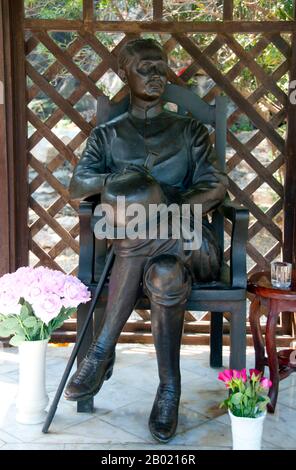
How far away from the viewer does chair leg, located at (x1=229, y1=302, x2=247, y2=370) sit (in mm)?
2609

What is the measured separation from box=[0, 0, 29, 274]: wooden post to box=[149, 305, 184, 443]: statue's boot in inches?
46.7

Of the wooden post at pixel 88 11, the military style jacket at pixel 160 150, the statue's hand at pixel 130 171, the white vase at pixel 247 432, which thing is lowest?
the white vase at pixel 247 432

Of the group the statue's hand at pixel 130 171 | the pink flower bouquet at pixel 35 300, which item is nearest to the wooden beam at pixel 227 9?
the statue's hand at pixel 130 171

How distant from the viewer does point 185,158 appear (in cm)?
290

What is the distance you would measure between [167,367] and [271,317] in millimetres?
467

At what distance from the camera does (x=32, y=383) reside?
100.0 inches

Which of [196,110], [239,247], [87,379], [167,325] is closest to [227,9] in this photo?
[196,110]

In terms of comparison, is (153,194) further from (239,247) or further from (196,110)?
(196,110)

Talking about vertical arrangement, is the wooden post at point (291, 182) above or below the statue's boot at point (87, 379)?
above

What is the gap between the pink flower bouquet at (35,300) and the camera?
2.43 metres

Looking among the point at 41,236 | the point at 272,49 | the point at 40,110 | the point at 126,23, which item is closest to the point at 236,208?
the point at 126,23

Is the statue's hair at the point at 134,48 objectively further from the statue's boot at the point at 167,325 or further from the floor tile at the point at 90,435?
the floor tile at the point at 90,435

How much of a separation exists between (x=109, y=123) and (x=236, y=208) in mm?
679

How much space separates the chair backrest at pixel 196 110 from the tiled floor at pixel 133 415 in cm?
67
